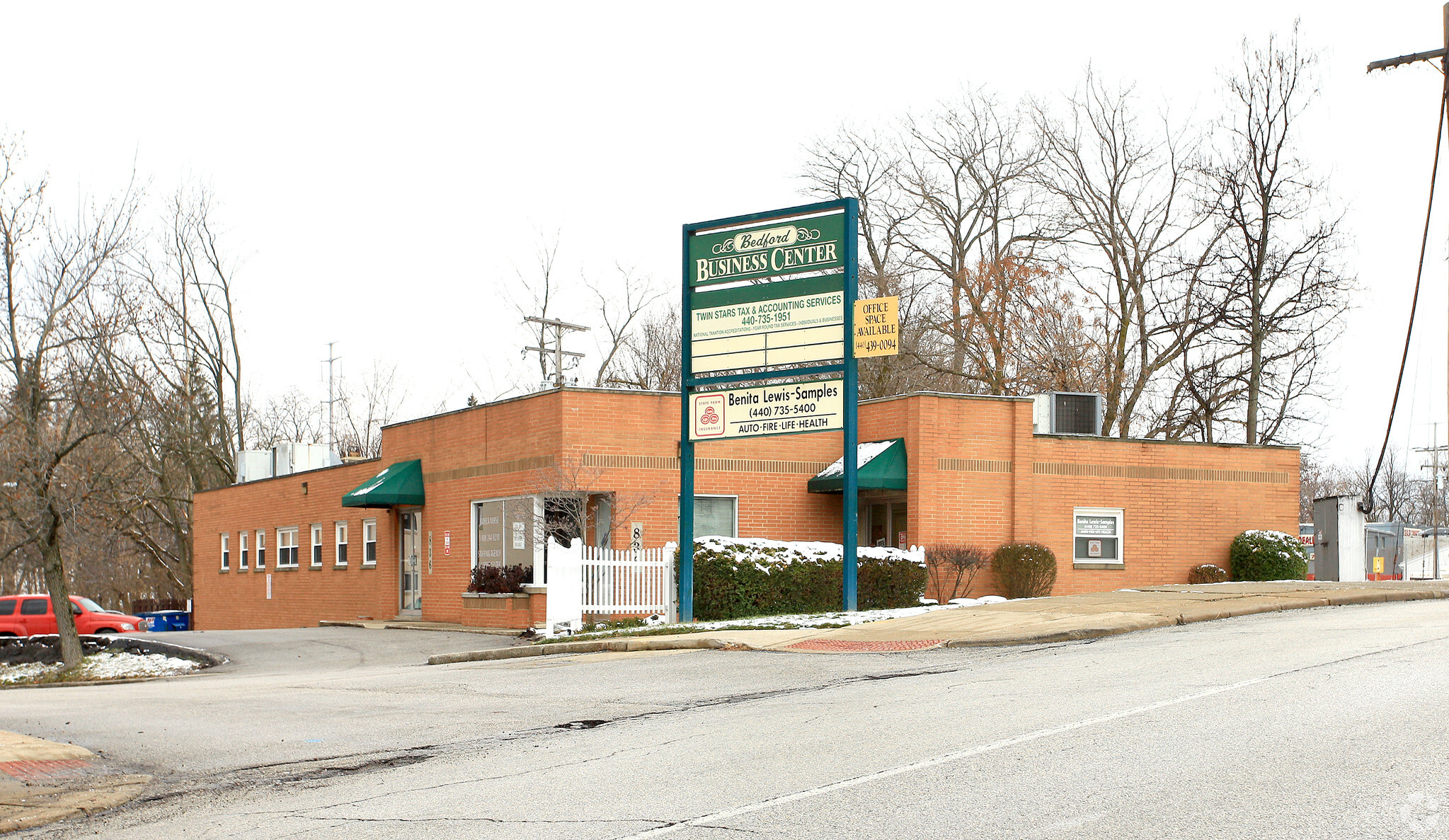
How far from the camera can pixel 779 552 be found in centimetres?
2267

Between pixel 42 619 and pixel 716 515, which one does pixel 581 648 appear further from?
pixel 42 619

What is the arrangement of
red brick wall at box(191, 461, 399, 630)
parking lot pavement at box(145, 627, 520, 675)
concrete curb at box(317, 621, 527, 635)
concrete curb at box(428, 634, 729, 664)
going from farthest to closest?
red brick wall at box(191, 461, 399, 630)
concrete curb at box(317, 621, 527, 635)
parking lot pavement at box(145, 627, 520, 675)
concrete curb at box(428, 634, 729, 664)

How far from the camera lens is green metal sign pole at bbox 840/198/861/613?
20422mm

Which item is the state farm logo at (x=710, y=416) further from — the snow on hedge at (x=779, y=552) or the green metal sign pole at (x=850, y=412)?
the green metal sign pole at (x=850, y=412)

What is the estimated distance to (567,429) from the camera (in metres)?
24.9

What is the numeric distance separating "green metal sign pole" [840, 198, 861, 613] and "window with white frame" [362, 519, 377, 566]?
1492 cm

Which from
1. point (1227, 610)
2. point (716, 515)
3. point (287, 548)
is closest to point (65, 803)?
point (1227, 610)

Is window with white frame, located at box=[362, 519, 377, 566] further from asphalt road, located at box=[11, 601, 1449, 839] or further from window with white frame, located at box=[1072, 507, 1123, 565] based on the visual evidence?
window with white frame, located at box=[1072, 507, 1123, 565]

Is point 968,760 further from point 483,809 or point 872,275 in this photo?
point 872,275

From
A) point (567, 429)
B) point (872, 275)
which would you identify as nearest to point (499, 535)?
point (567, 429)

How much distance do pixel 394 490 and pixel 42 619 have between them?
435 inches

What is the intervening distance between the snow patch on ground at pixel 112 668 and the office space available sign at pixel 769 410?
9377mm

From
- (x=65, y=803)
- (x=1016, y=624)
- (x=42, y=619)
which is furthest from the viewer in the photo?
(x=42, y=619)

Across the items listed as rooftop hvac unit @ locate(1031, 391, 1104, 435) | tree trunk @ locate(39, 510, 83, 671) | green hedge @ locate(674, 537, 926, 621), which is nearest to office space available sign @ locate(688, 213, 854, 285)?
green hedge @ locate(674, 537, 926, 621)
